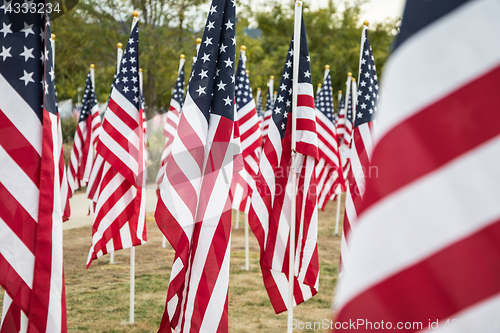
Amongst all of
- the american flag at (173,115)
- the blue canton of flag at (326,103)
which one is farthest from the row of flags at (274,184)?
the blue canton of flag at (326,103)

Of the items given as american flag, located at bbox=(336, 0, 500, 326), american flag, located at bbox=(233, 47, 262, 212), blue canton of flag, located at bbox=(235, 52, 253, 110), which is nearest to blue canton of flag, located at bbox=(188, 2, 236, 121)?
american flag, located at bbox=(336, 0, 500, 326)

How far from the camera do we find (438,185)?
4.32 ft

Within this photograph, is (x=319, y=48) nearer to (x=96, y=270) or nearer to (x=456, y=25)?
(x=96, y=270)

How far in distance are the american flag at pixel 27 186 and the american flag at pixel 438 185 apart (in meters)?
2.15

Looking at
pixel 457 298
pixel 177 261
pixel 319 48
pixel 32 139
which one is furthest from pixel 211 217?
pixel 319 48

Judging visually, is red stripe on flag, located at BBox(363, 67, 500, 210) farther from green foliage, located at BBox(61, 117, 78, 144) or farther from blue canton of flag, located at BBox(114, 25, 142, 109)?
green foliage, located at BBox(61, 117, 78, 144)

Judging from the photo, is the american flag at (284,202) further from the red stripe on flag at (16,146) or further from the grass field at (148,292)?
the red stripe on flag at (16,146)

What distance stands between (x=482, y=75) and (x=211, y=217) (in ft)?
8.71

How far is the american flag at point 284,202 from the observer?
4.55 m

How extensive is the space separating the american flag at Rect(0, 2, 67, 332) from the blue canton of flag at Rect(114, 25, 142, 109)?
7.98 ft

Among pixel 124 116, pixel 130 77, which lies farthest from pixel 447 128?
pixel 130 77

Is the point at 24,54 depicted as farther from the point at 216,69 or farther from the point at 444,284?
the point at 444,284

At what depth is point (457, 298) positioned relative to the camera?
4.13 ft

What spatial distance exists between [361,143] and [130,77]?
9.27ft
